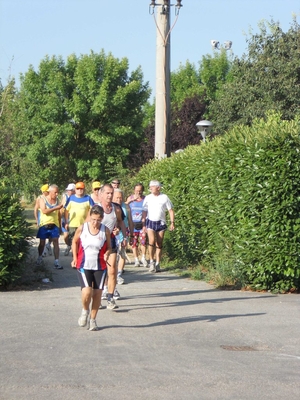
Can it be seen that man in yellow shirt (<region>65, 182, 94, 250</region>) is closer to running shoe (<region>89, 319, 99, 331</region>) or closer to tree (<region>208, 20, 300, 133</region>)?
running shoe (<region>89, 319, 99, 331</region>)

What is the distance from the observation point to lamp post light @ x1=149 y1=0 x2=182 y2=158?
62.2 feet

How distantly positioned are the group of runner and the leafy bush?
4.63 ft

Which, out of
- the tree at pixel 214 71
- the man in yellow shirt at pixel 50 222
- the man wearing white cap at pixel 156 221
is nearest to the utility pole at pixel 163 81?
the man wearing white cap at pixel 156 221

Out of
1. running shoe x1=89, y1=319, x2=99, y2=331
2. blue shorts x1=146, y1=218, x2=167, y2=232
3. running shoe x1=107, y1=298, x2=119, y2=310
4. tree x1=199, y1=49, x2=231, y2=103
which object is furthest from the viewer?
tree x1=199, y1=49, x2=231, y2=103

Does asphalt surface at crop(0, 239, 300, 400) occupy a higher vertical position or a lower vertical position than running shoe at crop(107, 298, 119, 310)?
lower

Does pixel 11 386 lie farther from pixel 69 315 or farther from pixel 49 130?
pixel 49 130

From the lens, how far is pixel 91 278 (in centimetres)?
958

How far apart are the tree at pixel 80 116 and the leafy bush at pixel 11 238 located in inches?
1058

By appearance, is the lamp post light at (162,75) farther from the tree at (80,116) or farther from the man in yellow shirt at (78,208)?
the tree at (80,116)

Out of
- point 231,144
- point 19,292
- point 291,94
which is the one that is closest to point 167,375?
point 19,292

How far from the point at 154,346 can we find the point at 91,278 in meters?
1.35

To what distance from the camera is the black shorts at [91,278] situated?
9.55m

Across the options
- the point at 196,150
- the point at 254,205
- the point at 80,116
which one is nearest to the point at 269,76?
the point at 80,116

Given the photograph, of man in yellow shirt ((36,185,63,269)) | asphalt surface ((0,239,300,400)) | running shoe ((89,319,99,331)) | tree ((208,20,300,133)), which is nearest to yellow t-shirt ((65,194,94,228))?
man in yellow shirt ((36,185,63,269))
